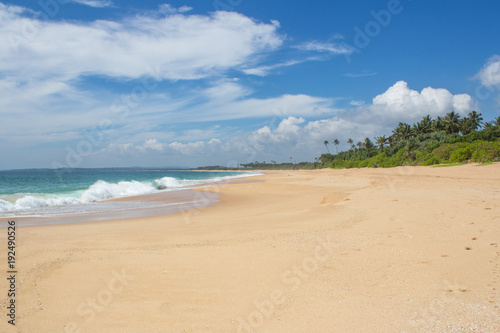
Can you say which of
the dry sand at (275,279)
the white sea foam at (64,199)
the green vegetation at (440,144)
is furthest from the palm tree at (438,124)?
the dry sand at (275,279)

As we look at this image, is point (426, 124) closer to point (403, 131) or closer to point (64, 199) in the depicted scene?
point (403, 131)

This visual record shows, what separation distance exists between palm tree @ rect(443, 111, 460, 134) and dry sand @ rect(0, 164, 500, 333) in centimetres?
7588

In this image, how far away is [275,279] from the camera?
5035 mm

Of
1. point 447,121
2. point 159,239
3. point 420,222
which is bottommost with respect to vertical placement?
point 159,239

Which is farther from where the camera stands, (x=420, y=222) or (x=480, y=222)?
(x=420, y=222)

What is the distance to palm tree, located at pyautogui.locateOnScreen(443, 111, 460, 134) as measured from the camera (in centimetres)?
7100

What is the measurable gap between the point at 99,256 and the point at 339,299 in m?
5.40

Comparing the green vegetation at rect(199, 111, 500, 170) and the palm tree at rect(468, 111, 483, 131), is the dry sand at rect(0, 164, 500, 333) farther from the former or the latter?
the palm tree at rect(468, 111, 483, 131)

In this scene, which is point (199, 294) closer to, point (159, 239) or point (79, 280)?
point (79, 280)

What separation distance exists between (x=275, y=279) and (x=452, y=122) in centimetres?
8280

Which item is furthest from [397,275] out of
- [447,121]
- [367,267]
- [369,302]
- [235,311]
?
[447,121]

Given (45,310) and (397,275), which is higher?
(397,275)

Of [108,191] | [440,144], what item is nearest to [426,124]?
[440,144]

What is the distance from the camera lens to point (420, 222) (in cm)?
820
